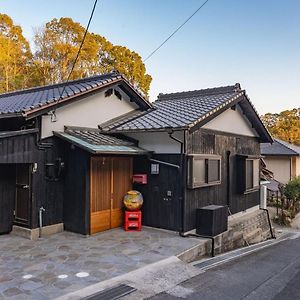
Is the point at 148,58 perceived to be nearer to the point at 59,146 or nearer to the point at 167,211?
the point at 59,146

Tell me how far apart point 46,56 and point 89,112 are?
58.9 ft

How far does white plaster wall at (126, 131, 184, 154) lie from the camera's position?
356 inches

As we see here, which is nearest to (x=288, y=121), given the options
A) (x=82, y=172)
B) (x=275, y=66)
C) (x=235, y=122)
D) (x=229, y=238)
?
(x=275, y=66)

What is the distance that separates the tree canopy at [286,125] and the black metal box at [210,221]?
3154cm

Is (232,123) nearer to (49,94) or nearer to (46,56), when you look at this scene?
(49,94)

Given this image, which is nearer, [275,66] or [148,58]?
[148,58]

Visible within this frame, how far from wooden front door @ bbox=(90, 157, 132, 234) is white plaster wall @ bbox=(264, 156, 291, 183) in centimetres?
1571

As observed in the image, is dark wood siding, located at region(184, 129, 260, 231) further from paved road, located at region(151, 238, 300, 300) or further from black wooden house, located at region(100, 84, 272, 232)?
paved road, located at region(151, 238, 300, 300)

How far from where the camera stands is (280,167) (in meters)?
22.2

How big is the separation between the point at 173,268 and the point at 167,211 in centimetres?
285

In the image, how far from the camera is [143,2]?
29.9 ft

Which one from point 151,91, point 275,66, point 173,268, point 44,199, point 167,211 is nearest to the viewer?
point 173,268

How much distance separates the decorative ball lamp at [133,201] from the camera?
29.9ft

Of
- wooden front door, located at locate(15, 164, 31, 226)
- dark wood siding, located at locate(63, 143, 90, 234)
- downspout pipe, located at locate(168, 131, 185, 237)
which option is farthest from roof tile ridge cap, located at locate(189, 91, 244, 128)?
wooden front door, located at locate(15, 164, 31, 226)
